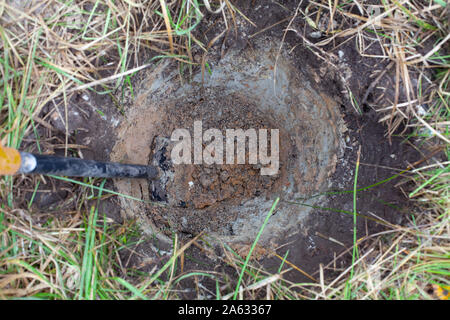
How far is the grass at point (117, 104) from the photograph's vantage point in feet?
5.27

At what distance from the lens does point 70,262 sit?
5.30ft

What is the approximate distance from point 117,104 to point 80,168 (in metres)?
0.52

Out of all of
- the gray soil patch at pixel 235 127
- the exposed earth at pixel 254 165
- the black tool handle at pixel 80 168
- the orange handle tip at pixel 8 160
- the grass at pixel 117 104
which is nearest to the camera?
the orange handle tip at pixel 8 160

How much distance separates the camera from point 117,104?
70.9 inches

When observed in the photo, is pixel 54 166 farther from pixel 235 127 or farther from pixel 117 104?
pixel 235 127

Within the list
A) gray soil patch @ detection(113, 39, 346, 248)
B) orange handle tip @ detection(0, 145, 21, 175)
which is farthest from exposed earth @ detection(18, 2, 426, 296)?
orange handle tip @ detection(0, 145, 21, 175)

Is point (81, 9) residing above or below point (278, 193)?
above

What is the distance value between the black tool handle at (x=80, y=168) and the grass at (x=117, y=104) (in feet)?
0.49

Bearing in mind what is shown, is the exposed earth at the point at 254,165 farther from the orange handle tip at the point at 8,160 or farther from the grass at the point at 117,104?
the orange handle tip at the point at 8,160

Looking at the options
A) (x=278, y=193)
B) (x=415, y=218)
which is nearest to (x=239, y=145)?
(x=278, y=193)

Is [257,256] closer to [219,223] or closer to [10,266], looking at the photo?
[219,223]

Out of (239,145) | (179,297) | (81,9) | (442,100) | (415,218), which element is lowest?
(179,297)

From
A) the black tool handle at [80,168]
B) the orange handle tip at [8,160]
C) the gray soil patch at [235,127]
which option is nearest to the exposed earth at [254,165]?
the gray soil patch at [235,127]
